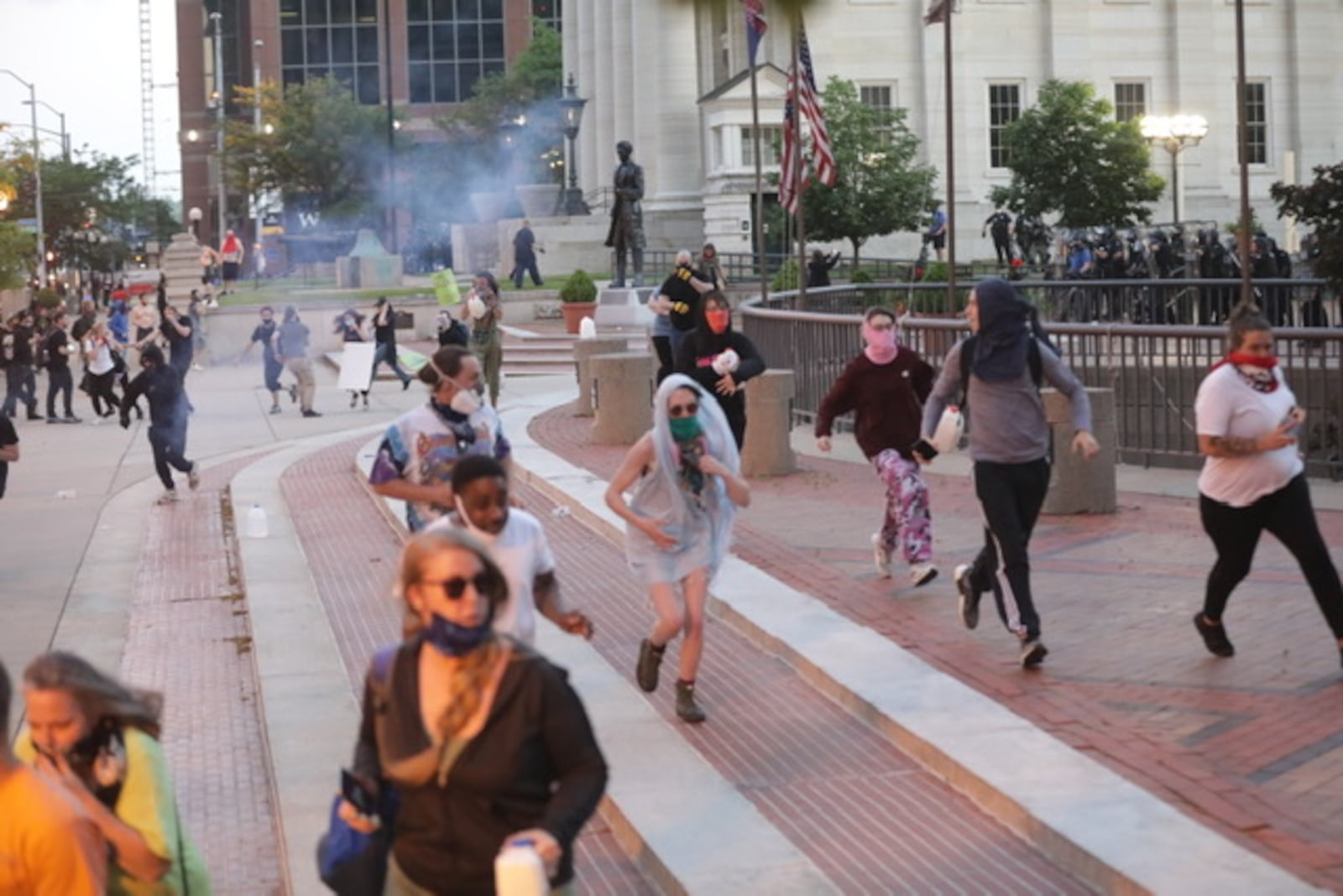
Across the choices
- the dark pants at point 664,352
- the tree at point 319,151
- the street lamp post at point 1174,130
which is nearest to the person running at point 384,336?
the dark pants at point 664,352

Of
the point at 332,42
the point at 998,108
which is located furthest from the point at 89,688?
the point at 332,42

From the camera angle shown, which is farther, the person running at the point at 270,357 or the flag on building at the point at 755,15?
the person running at the point at 270,357

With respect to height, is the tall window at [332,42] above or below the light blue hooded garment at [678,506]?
above

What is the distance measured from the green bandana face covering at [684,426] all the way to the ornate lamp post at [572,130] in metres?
42.7

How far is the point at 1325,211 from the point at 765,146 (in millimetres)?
39416

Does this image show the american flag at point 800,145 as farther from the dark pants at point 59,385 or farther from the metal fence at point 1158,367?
the dark pants at point 59,385

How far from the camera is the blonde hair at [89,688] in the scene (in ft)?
17.0

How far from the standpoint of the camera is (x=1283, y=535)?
10383mm

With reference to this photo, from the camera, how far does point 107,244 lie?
115062 millimetres

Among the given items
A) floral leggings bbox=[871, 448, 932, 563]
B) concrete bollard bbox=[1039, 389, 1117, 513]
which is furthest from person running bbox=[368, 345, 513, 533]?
concrete bollard bbox=[1039, 389, 1117, 513]

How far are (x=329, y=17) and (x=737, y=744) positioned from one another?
10554cm

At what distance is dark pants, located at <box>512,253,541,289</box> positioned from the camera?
51.4m

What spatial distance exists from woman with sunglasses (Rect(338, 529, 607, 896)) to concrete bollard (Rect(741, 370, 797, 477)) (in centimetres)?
1424

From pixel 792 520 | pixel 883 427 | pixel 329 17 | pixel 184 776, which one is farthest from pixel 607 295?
pixel 329 17
